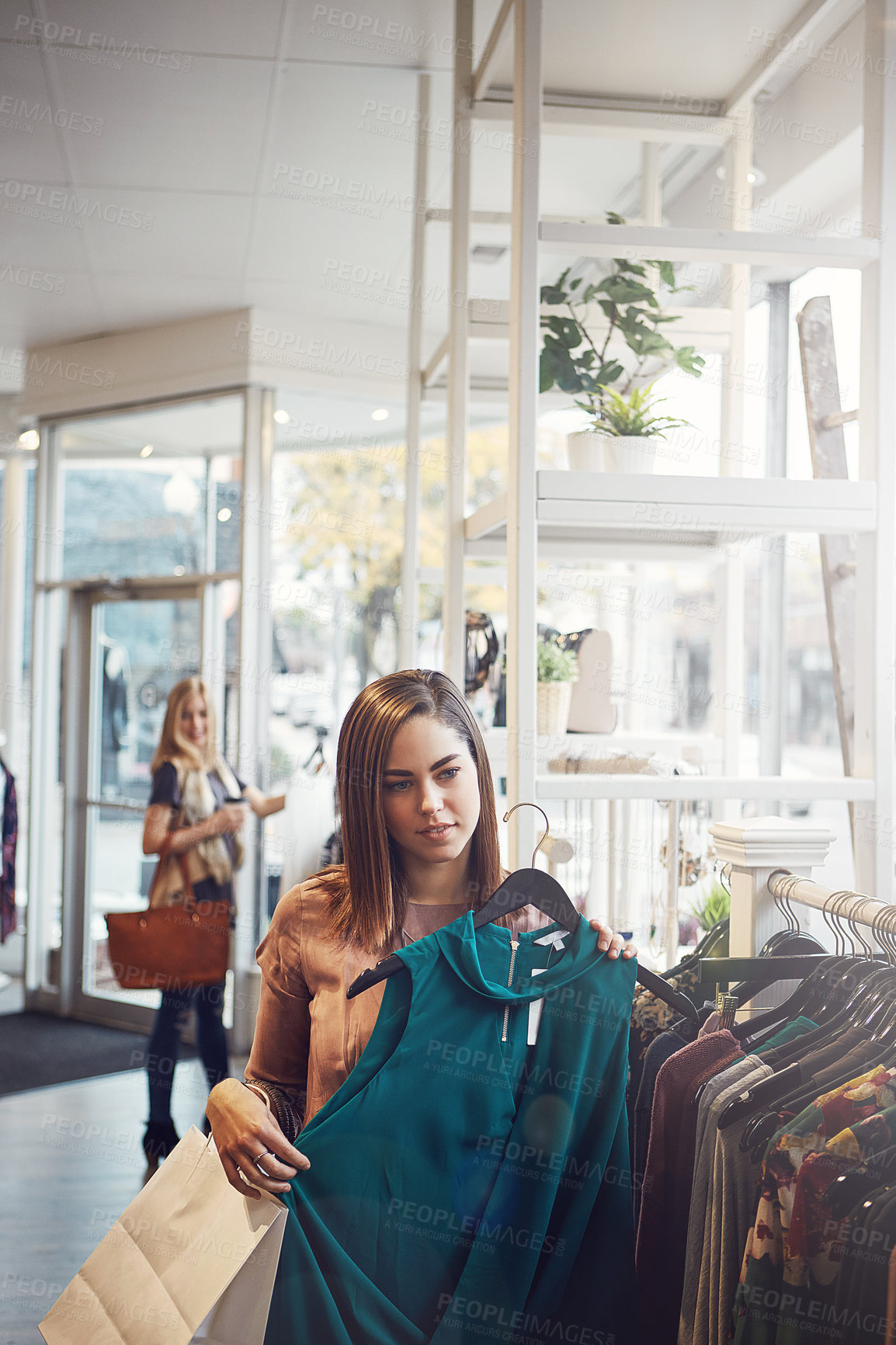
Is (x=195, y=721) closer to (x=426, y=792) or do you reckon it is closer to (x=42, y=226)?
(x=42, y=226)

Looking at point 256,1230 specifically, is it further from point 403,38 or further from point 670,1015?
point 403,38

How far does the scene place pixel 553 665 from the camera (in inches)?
91.0

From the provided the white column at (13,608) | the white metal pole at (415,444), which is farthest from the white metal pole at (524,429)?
the white column at (13,608)

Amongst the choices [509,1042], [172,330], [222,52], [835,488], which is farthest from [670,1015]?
[172,330]

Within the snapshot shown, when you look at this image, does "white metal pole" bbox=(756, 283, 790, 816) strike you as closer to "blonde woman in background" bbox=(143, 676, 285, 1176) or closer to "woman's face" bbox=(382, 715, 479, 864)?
"blonde woman in background" bbox=(143, 676, 285, 1176)

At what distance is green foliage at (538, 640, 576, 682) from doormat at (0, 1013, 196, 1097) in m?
2.78

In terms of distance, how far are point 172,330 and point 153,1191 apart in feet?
14.6

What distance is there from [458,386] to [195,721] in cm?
174

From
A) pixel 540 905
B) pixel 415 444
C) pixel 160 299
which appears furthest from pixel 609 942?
pixel 160 299

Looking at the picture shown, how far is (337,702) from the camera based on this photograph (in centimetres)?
589

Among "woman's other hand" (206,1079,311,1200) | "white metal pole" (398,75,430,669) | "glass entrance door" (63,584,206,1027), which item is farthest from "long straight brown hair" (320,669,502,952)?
"glass entrance door" (63,584,206,1027)

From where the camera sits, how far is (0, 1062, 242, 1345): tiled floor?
274cm

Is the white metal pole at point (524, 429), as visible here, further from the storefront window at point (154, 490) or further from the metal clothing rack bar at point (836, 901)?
the storefront window at point (154, 490)

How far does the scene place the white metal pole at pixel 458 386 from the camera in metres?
2.31
